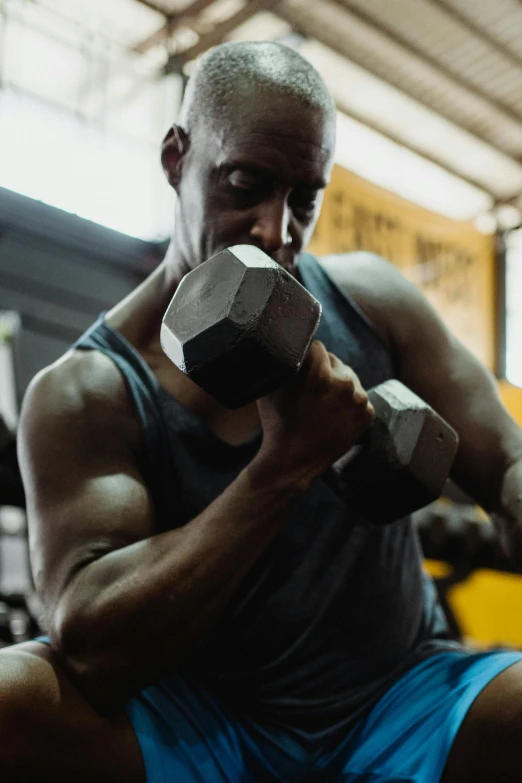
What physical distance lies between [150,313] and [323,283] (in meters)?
0.25

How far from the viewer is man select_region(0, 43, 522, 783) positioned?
908 mm

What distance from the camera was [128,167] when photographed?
4527mm

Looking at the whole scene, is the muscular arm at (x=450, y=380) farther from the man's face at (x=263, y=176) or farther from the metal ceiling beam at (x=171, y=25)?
the metal ceiling beam at (x=171, y=25)

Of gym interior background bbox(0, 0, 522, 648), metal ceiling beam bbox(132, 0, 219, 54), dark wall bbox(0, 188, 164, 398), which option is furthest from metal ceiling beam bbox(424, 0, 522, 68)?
dark wall bbox(0, 188, 164, 398)

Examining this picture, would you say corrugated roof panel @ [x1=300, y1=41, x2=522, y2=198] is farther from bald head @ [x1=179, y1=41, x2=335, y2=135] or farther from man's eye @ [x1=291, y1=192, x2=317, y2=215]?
man's eye @ [x1=291, y1=192, x2=317, y2=215]

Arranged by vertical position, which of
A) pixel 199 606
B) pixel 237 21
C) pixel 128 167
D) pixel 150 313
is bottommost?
pixel 199 606

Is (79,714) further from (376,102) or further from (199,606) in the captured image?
(376,102)

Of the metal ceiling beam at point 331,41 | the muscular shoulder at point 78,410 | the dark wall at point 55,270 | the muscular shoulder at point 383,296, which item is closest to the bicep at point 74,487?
the muscular shoulder at point 78,410

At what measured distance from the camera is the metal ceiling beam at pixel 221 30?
4797 millimetres

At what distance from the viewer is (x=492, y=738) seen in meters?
0.92

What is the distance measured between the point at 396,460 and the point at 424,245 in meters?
4.24

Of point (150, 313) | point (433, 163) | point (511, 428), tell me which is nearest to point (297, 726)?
point (511, 428)

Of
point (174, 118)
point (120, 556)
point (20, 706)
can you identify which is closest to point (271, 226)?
point (120, 556)

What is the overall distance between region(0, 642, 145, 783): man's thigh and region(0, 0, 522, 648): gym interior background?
293 centimetres
